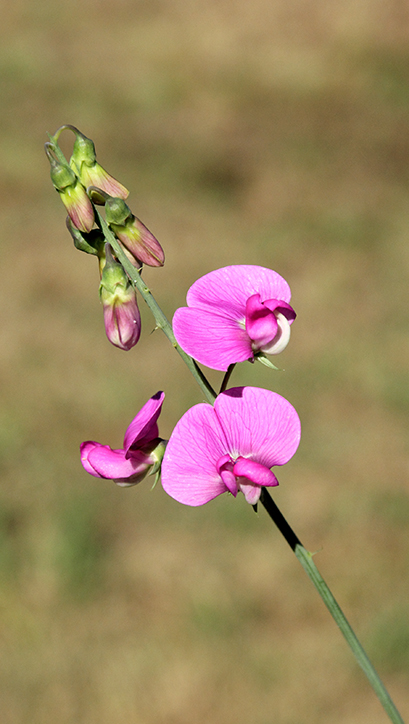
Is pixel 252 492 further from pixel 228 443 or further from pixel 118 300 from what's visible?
pixel 118 300

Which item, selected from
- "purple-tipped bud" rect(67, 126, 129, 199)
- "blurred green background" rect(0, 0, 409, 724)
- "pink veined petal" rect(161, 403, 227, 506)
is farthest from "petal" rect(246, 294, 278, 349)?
"blurred green background" rect(0, 0, 409, 724)

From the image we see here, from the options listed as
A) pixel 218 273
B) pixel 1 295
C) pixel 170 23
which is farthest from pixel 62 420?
pixel 170 23

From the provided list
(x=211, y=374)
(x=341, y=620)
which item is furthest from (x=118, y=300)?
(x=211, y=374)

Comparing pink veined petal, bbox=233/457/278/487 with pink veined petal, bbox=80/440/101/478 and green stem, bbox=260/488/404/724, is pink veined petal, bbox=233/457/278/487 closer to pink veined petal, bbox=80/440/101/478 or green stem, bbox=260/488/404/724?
green stem, bbox=260/488/404/724

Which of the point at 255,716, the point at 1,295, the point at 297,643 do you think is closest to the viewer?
the point at 255,716

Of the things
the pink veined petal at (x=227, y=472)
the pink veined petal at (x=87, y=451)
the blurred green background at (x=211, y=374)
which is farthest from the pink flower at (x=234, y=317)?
the blurred green background at (x=211, y=374)

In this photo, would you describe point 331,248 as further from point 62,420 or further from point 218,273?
point 218,273

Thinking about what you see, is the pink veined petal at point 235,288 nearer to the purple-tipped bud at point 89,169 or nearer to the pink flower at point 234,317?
the pink flower at point 234,317
